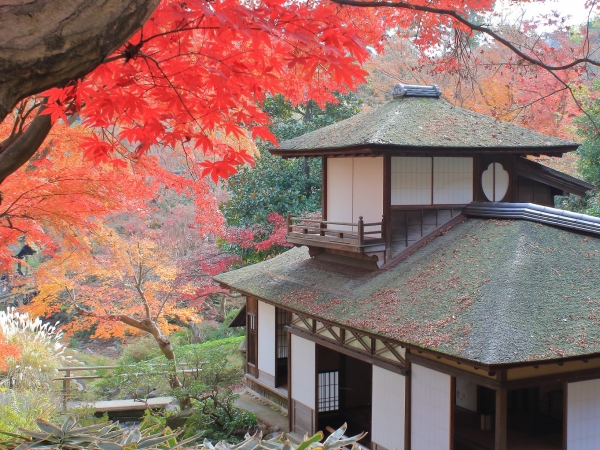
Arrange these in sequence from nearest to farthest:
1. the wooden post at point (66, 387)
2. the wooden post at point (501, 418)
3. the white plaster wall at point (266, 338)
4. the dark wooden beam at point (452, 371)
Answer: the wooden post at point (501, 418), the dark wooden beam at point (452, 371), the white plaster wall at point (266, 338), the wooden post at point (66, 387)

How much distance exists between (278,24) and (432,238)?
632 cm

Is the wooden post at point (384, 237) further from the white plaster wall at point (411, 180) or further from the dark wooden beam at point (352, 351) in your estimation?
the dark wooden beam at point (352, 351)

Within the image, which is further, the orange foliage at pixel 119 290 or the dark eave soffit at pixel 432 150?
the orange foliage at pixel 119 290

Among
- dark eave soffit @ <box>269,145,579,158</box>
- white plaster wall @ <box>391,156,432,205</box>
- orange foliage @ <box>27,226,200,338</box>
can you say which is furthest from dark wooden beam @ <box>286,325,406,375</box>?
orange foliage @ <box>27,226,200,338</box>

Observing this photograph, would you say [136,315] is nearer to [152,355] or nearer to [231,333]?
[152,355]

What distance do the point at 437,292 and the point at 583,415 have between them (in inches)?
82.6

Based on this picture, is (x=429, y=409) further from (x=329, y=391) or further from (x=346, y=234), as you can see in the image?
(x=346, y=234)

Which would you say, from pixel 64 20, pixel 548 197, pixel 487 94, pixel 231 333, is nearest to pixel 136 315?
pixel 231 333

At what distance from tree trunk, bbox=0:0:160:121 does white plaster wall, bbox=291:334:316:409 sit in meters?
7.94

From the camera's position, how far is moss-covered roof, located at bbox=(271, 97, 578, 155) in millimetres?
8523

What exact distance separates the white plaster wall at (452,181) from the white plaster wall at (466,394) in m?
2.87

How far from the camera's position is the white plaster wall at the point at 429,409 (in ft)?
22.1

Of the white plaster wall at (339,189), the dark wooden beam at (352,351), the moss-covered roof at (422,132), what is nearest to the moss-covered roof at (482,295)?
the dark wooden beam at (352,351)

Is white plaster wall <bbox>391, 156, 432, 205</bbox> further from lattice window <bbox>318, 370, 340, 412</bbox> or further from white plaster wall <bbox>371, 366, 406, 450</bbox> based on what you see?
lattice window <bbox>318, 370, 340, 412</bbox>
